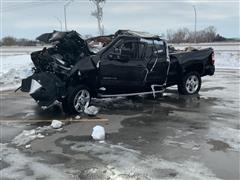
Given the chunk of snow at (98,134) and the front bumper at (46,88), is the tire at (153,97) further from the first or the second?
the chunk of snow at (98,134)

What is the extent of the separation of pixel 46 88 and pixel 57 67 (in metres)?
0.67

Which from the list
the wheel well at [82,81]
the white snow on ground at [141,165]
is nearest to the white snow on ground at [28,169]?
the white snow on ground at [141,165]

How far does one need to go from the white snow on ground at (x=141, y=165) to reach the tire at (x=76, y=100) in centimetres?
318

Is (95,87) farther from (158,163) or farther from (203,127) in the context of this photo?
(158,163)

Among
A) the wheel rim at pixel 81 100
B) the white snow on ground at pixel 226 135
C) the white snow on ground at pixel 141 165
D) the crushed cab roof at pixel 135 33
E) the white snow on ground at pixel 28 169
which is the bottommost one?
the white snow on ground at pixel 28 169

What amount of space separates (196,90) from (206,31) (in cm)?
5836

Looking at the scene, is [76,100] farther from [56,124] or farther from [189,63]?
[189,63]

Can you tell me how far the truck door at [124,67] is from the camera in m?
11.5

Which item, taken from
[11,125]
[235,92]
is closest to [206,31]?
[235,92]

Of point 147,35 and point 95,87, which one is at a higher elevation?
point 147,35

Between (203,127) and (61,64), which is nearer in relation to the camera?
(203,127)

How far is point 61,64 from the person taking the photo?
1134 cm

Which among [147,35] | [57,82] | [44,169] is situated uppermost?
[147,35]

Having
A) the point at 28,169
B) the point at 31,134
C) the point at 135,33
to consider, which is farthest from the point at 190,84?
the point at 28,169
